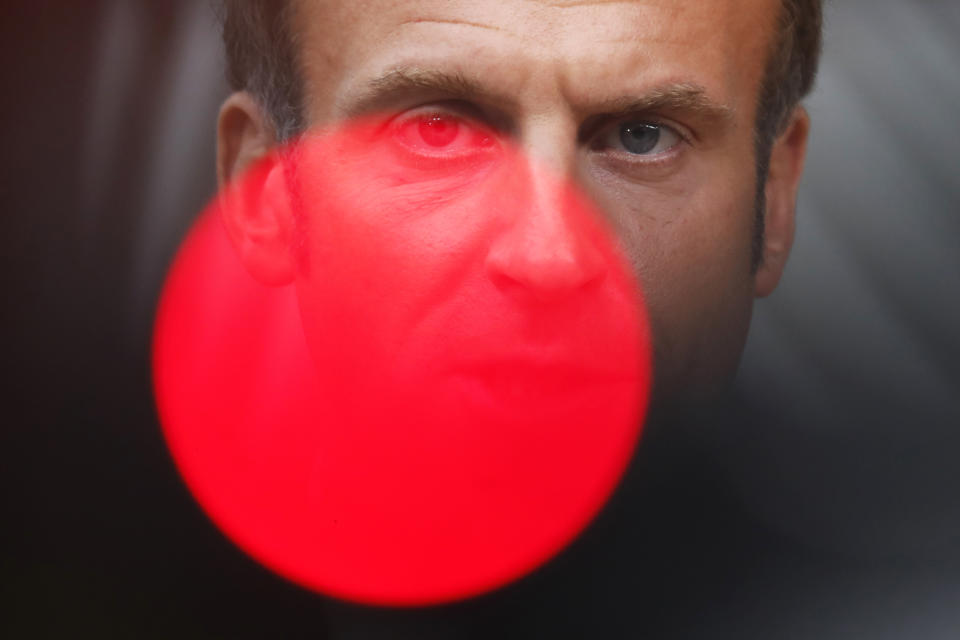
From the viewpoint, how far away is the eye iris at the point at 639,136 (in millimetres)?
1162

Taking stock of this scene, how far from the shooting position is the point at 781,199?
1346 mm

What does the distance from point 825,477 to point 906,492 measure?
0.37 ft

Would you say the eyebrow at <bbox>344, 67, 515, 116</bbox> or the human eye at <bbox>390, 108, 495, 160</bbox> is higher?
the eyebrow at <bbox>344, 67, 515, 116</bbox>

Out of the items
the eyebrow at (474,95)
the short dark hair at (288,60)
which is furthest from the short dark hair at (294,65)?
the eyebrow at (474,95)

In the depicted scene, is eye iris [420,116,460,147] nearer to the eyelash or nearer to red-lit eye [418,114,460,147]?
red-lit eye [418,114,460,147]

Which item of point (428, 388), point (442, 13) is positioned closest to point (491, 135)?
point (442, 13)

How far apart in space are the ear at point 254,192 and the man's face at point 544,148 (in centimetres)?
6

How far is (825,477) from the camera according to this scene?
1.33 meters

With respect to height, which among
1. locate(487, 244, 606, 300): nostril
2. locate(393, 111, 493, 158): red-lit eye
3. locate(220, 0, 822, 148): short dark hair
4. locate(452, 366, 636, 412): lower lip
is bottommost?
locate(452, 366, 636, 412): lower lip

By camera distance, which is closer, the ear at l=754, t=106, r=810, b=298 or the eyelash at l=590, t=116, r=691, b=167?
the eyelash at l=590, t=116, r=691, b=167

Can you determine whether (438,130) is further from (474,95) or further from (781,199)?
(781,199)

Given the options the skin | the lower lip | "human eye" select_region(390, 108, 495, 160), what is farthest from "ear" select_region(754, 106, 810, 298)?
"human eye" select_region(390, 108, 495, 160)

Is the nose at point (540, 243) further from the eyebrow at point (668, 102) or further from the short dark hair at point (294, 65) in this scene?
the short dark hair at point (294, 65)

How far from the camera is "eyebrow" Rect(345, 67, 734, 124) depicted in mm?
1098
